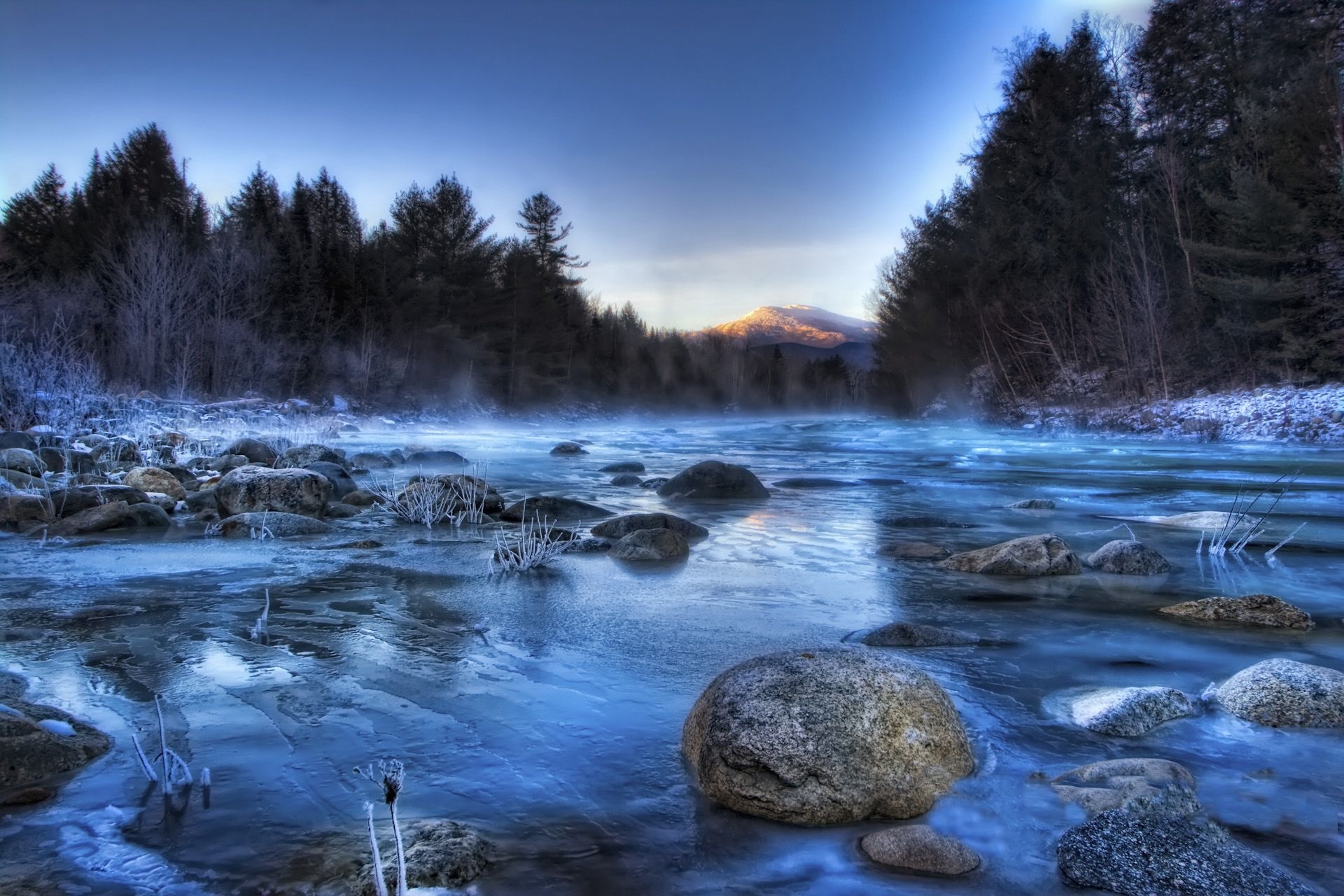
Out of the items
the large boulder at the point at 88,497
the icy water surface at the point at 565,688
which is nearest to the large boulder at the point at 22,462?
the large boulder at the point at 88,497

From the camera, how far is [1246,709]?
3.54m

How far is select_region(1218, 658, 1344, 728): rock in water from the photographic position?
342cm

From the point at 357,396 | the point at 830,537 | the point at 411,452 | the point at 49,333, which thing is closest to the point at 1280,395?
the point at 830,537

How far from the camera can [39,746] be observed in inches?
115

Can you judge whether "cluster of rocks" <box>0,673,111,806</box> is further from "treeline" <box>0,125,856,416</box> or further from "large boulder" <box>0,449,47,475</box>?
"treeline" <box>0,125,856,416</box>

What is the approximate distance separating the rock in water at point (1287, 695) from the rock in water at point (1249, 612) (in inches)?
57.0

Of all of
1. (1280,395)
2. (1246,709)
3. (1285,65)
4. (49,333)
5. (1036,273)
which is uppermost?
(1285,65)

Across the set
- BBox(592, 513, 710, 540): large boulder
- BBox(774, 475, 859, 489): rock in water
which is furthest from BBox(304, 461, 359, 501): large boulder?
BBox(774, 475, 859, 489): rock in water

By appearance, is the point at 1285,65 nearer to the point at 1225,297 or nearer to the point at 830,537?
the point at 1225,297

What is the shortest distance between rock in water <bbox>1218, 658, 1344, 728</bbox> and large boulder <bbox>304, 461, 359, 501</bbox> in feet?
35.2

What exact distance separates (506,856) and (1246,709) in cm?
327

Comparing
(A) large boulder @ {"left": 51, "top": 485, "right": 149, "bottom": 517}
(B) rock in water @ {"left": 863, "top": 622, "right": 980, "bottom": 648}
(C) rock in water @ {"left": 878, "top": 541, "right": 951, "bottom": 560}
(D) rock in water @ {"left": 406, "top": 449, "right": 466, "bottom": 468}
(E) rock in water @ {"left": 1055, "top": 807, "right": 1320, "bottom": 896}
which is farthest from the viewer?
(D) rock in water @ {"left": 406, "top": 449, "right": 466, "bottom": 468}

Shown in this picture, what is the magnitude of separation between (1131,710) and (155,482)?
11421 millimetres

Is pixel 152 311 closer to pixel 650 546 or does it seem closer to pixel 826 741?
pixel 650 546
